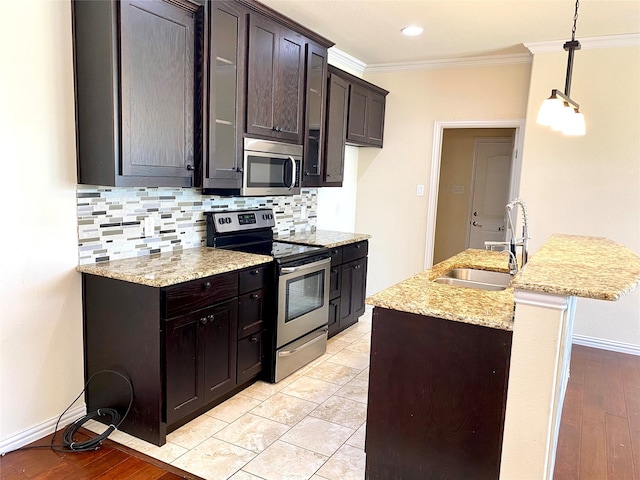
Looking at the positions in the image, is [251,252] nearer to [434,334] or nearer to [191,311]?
[191,311]

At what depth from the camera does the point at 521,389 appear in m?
1.59

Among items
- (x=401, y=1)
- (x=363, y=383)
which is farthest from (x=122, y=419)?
(x=401, y=1)

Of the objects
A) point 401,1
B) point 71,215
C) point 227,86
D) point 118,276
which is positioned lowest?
point 118,276

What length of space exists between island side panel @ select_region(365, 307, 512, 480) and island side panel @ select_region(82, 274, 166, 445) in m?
1.08

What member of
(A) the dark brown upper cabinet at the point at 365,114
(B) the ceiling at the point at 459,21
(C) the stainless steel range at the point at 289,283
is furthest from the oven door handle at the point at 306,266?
(B) the ceiling at the point at 459,21

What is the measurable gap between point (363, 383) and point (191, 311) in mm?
1368

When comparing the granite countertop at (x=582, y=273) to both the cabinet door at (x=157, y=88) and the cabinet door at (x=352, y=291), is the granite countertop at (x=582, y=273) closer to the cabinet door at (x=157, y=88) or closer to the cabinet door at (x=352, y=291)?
the cabinet door at (x=157, y=88)

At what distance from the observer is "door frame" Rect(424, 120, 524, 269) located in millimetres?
4438

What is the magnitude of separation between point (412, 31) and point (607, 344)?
3.11m

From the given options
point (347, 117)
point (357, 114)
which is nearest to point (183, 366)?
point (347, 117)

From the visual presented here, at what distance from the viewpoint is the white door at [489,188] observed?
5.85m

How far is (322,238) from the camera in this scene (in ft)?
12.9

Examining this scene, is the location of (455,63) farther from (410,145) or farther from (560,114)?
(560,114)

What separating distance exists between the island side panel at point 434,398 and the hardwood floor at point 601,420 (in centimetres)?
78
